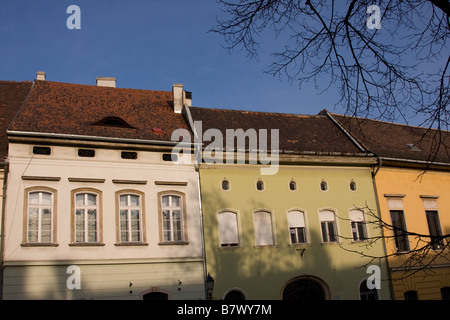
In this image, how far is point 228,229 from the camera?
20.0 meters

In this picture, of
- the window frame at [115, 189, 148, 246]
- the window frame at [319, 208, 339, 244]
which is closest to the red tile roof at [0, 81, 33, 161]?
the window frame at [115, 189, 148, 246]

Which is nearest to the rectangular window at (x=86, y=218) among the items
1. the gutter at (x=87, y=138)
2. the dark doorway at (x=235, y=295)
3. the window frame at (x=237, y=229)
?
the gutter at (x=87, y=138)

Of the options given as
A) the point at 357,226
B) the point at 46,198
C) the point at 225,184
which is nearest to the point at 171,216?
the point at 225,184

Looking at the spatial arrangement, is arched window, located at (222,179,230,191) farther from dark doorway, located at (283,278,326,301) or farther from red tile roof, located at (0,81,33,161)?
red tile roof, located at (0,81,33,161)

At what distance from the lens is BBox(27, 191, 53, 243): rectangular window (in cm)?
1711

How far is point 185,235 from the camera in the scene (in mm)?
19141

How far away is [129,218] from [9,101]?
744 centimetres

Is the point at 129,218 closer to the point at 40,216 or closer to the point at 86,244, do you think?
the point at 86,244

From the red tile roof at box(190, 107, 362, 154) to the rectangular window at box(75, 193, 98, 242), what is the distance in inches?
235

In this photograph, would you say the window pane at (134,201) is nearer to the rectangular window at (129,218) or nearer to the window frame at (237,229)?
the rectangular window at (129,218)

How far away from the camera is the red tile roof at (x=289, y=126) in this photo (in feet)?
74.3

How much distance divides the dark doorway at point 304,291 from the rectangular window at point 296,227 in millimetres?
1590

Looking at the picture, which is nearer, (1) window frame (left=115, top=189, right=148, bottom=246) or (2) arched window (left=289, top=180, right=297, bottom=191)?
(1) window frame (left=115, top=189, right=148, bottom=246)
